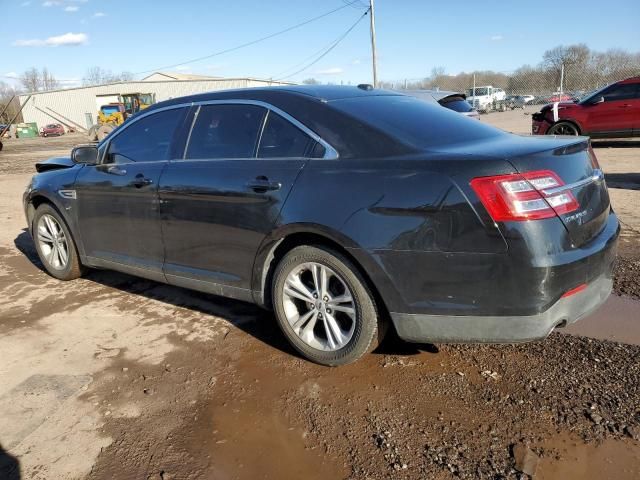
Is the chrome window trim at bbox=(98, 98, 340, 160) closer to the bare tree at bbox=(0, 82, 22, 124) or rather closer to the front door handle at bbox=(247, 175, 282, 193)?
the front door handle at bbox=(247, 175, 282, 193)

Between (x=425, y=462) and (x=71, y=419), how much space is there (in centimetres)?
191

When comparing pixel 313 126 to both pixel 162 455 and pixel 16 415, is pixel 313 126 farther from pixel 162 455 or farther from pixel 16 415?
pixel 16 415

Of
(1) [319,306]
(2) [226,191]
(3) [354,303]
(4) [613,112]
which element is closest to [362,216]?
(3) [354,303]

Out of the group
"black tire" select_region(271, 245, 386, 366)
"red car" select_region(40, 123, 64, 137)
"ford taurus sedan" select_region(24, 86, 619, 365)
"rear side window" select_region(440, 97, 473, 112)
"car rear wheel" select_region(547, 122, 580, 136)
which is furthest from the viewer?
"red car" select_region(40, 123, 64, 137)

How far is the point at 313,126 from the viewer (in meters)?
3.11

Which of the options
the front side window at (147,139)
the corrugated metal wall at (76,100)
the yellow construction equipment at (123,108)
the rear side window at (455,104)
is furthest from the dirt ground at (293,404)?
the corrugated metal wall at (76,100)

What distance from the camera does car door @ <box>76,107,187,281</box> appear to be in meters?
3.92


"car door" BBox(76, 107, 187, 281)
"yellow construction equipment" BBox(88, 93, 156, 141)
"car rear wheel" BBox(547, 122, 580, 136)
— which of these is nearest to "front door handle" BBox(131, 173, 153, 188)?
"car door" BBox(76, 107, 187, 281)

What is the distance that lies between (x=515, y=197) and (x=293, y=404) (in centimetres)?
160

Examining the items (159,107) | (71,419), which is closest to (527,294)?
(71,419)

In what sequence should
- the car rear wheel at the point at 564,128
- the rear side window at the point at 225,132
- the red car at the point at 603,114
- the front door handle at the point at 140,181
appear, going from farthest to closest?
the car rear wheel at the point at 564,128, the red car at the point at 603,114, the front door handle at the point at 140,181, the rear side window at the point at 225,132

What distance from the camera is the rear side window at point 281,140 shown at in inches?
124

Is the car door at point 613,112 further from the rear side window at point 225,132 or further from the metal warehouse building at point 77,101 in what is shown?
the metal warehouse building at point 77,101

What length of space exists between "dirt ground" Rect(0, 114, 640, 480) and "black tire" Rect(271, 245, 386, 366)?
0.39 ft
